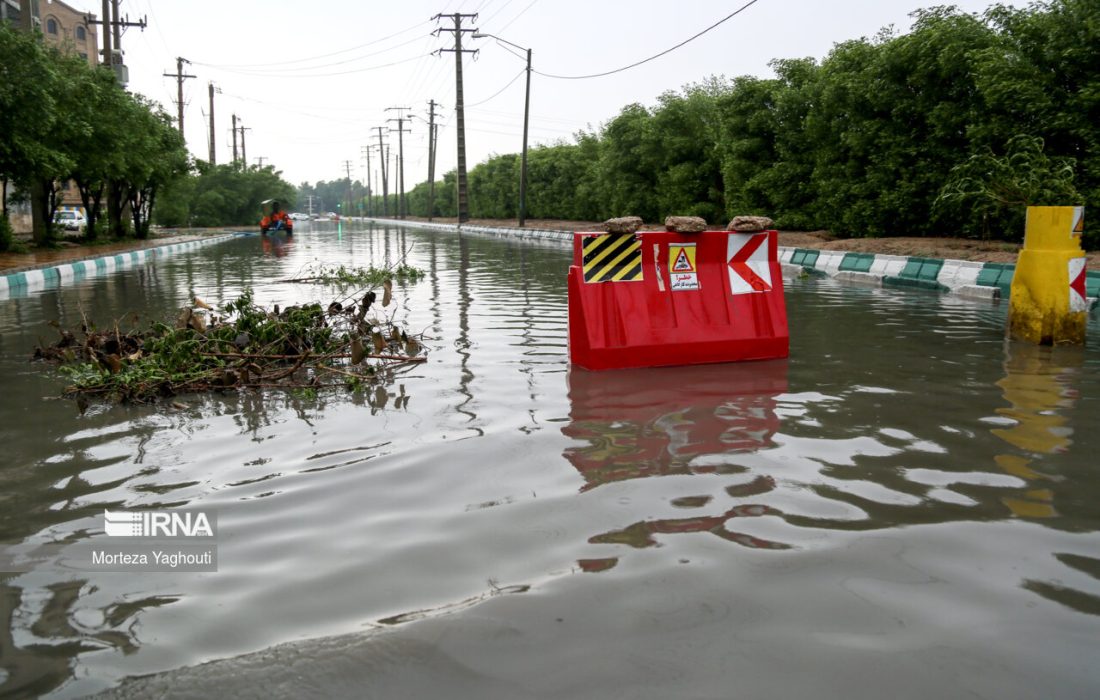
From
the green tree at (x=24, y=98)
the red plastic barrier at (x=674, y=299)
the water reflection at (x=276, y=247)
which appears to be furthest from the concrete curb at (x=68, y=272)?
the red plastic barrier at (x=674, y=299)

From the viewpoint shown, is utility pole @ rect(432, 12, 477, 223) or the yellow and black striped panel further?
utility pole @ rect(432, 12, 477, 223)

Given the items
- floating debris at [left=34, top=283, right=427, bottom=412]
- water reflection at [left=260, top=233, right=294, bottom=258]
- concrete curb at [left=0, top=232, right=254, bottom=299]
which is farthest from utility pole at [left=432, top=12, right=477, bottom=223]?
floating debris at [left=34, top=283, right=427, bottom=412]

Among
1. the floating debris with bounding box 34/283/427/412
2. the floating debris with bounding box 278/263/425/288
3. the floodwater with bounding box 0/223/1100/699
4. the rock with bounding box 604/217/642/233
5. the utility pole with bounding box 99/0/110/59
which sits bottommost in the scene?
the floodwater with bounding box 0/223/1100/699

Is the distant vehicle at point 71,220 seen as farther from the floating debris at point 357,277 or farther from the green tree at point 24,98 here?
the floating debris at point 357,277

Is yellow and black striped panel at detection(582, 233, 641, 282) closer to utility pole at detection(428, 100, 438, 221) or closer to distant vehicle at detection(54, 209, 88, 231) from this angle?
distant vehicle at detection(54, 209, 88, 231)

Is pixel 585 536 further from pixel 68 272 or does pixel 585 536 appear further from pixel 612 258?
pixel 68 272

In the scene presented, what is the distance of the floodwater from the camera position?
8.57 feet

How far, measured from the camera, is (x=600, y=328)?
7.29 metres

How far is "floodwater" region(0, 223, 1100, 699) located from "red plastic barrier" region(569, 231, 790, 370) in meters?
0.34

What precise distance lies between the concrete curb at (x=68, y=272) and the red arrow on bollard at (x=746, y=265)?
509 inches

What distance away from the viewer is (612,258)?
7.46 metres

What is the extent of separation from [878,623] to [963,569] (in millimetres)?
619

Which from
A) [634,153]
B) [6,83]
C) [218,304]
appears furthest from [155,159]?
[218,304]

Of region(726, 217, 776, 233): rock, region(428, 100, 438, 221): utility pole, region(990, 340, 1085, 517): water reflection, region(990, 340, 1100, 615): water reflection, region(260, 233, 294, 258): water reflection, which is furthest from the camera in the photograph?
region(428, 100, 438, 221): utility pole
